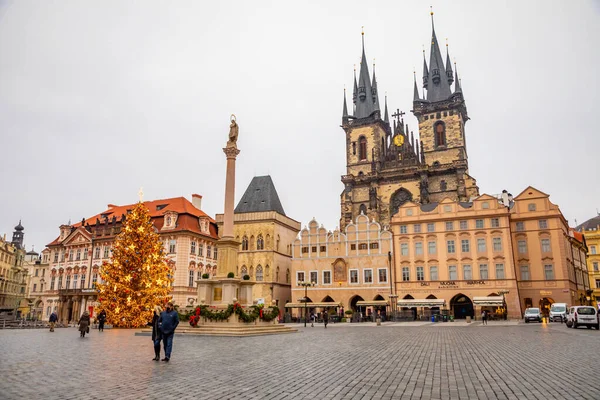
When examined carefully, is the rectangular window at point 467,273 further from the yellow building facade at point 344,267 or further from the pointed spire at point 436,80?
the pointed spire at point 436,80

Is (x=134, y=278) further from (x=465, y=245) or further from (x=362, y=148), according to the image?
(x=362, y=148)

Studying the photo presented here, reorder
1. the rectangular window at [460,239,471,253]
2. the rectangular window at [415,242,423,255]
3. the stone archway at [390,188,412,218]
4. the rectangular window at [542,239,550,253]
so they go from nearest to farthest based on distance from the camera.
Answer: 1. the rectangular window at [542,239,550,253]
2. the rectangular window at [460,239,471,253]
3. the rectangular window at [415,242,423,255]
4. the stone archway at [390,188,412,218]

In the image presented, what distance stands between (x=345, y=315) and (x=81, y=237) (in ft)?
115

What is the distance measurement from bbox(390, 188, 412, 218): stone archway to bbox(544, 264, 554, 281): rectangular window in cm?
2231

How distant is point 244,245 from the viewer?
61.0m

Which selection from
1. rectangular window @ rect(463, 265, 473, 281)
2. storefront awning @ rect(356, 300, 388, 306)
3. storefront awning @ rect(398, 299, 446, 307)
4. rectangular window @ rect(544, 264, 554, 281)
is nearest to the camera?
storefront awning @ rect(398, 299, 446, 307)

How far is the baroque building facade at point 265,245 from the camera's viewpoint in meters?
58.6

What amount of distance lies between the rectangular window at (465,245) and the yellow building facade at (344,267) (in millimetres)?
8001

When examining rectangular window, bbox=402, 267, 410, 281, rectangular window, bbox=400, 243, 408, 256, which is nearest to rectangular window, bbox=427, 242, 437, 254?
rectangular window, bbox=400, 243, 408, 256

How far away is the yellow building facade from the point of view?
173 feet

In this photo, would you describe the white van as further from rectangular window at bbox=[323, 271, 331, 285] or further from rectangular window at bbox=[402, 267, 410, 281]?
rectangular window at bbox=[323, 271, 331, 285]

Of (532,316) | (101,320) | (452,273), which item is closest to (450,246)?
(452,273)

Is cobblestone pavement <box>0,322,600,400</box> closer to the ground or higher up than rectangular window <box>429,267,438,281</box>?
closer to the ground

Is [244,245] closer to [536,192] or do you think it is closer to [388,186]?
[388,186]
